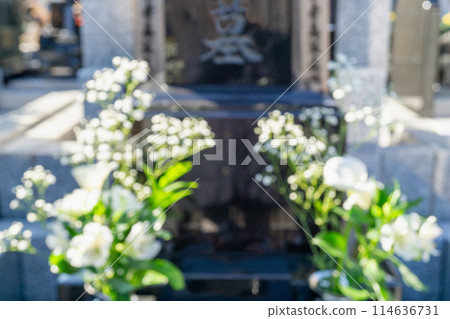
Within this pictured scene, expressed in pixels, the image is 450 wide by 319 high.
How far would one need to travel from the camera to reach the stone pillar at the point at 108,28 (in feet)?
13.0

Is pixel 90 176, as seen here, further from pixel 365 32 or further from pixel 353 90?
pixel 365 32

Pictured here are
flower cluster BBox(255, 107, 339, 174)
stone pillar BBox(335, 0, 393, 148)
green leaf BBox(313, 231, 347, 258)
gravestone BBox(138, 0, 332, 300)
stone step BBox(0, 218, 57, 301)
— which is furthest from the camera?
stone pillar BBox(335, 0, 393, 148)

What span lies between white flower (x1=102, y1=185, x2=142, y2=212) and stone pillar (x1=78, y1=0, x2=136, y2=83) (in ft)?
6.31

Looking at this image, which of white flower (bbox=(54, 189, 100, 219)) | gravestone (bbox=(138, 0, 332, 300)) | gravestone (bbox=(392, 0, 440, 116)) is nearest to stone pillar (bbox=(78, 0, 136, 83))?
gravestone (bbox=(138, 0, 332, 300))

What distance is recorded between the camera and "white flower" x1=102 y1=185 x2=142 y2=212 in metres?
2.20

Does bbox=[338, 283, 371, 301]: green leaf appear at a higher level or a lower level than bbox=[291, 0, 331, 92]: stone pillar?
lower

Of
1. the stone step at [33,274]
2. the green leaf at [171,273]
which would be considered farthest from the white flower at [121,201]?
the stone step at [33,274]

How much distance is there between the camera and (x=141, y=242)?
7.25 feet

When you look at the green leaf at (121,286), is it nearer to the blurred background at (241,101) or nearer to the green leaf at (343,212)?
the green leaf at (343,212)

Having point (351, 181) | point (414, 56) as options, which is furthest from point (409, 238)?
point (414, 56)

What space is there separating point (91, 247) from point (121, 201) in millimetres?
253

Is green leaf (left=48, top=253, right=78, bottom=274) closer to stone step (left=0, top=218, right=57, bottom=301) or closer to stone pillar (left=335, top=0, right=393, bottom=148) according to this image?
stone step (left=0, top=218, right=57, bottom=301)

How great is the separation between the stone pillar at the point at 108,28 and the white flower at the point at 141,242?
2048 millimetres

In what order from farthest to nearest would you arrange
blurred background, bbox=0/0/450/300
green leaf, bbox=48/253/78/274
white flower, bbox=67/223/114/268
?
1. blurred background, bbox=0/0/450/300
2. green leaf, bbox=48/253/78/274
3. white flower, bbox=67/223/114/268
